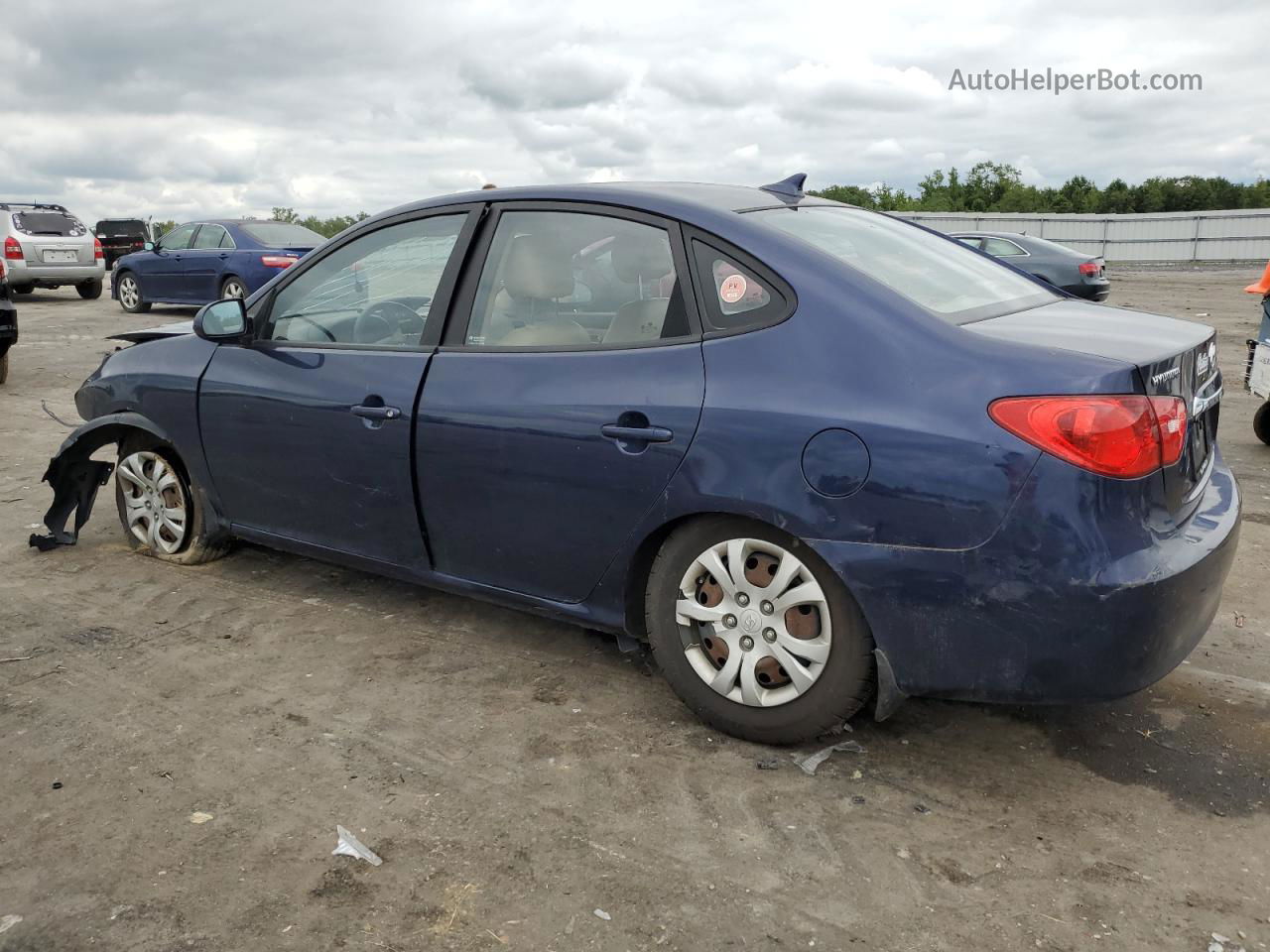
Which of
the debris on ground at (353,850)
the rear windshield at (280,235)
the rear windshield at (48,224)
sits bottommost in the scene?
the debris on ground at (353,850)

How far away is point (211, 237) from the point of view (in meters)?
16.8

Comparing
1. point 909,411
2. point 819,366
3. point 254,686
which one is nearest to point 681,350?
point 819,366

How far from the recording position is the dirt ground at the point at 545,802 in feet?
8.35

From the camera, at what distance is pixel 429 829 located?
9.58 feet

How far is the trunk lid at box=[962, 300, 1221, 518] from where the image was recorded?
9.56 feet

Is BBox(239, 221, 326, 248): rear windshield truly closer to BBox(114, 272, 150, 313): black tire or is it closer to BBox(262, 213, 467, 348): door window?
BBox(114, 272, 150, 313): black tire

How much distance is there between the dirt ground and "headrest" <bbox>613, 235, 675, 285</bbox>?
139 centimetres

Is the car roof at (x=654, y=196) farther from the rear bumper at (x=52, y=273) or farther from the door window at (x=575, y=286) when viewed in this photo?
the rear bumper at (x=52, y=273)

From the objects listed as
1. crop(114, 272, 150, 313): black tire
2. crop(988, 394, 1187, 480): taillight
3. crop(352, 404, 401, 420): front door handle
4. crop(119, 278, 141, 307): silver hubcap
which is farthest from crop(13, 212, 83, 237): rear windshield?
crop(988, 394, 1187, 480): taillight

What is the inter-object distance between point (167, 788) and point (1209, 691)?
3.28m

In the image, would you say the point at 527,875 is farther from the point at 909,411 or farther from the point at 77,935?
the point at 909,411

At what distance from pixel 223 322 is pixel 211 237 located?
13.5 meters

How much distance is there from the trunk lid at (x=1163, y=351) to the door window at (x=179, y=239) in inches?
636

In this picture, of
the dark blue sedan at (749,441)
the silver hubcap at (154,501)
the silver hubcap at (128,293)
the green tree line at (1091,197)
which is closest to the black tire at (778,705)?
the dark blue sedan at (749,441)
